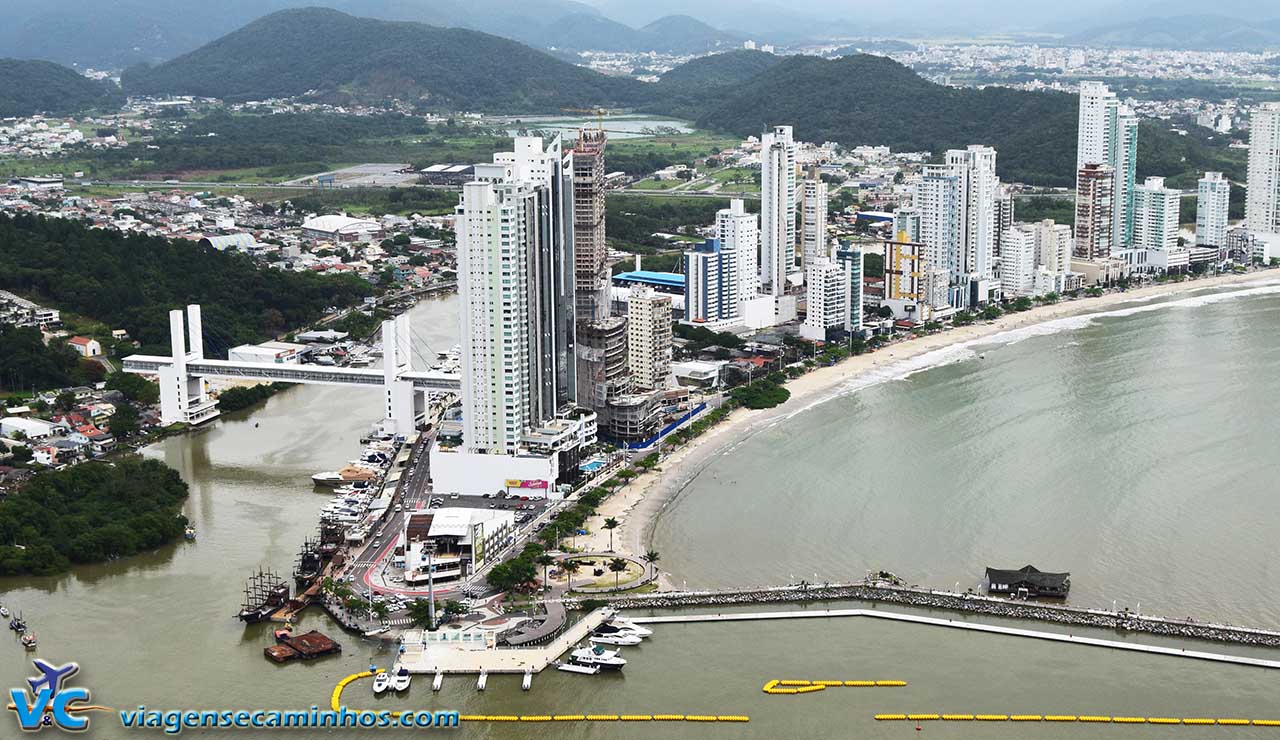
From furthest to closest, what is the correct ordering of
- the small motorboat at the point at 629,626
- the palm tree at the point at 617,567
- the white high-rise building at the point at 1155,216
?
the white high-rise building at the point at 1155,216
the palm tree at the point at 617,567
the small motorboat at the point at 629,626

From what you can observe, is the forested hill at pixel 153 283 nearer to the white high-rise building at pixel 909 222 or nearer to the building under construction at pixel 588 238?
the building under construction at pixel 588 238

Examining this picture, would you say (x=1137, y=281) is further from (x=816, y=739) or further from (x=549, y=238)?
(x=816, y=739)

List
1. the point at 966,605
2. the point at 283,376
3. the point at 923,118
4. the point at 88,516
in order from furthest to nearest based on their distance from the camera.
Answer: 1. the point at 923,118
2. the point at 283,376
3. the point at 88,516
4. the point at 966,605

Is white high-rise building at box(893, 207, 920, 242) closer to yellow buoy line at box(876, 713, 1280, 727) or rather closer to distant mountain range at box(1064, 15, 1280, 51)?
yellow buoy line at box(876, 713, 1280, 727)

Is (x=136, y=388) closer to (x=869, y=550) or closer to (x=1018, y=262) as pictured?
(x=869, y=550)

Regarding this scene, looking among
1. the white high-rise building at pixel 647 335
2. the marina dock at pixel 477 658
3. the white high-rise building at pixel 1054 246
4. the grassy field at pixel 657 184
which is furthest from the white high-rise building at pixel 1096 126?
the marina dock at pixel 477 658

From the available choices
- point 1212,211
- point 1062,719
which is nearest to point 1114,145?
point 1212,211
